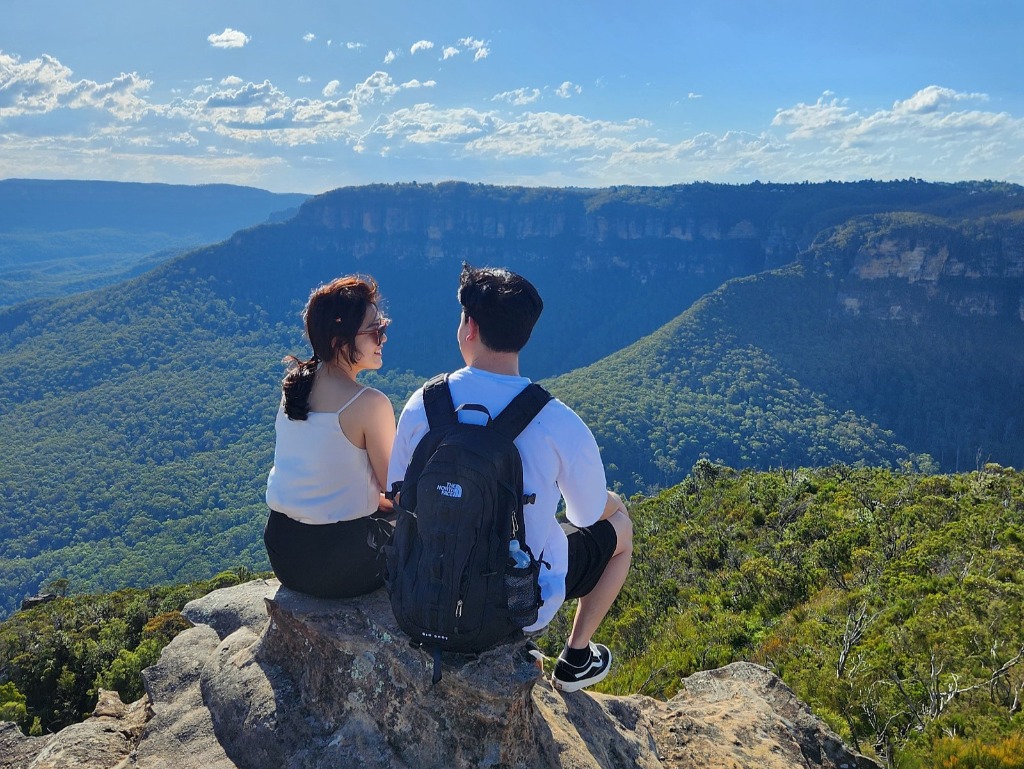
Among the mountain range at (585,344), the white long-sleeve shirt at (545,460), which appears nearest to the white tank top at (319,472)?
the white long-sleeve shirt at (545,460)

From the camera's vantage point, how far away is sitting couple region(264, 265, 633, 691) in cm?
307

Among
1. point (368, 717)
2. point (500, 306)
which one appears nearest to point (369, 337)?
point (500, 306)

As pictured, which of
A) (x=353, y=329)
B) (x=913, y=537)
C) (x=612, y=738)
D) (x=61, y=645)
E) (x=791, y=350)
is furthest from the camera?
(x=791, y=350)

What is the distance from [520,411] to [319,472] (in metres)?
1.34

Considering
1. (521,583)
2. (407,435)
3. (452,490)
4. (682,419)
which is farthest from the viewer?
(682,419)

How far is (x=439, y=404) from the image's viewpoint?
2963 mm

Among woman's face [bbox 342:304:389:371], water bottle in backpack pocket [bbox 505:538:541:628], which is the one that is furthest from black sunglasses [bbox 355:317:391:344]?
water bottle in backpack pocket [bbox 505:538:541:628]

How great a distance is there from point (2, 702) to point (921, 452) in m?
74.2

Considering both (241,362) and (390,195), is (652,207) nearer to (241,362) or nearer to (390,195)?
(390,195)

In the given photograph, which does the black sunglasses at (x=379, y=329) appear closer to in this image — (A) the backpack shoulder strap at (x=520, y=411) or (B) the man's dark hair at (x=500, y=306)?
(B) the man's dark hair at (x=500, y=306)

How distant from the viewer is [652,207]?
12438cm

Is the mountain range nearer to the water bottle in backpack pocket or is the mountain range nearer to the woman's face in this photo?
the woman's face

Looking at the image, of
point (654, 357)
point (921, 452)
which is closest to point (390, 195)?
point (654, 357)

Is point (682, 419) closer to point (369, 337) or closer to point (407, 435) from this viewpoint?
point (369, 337)
